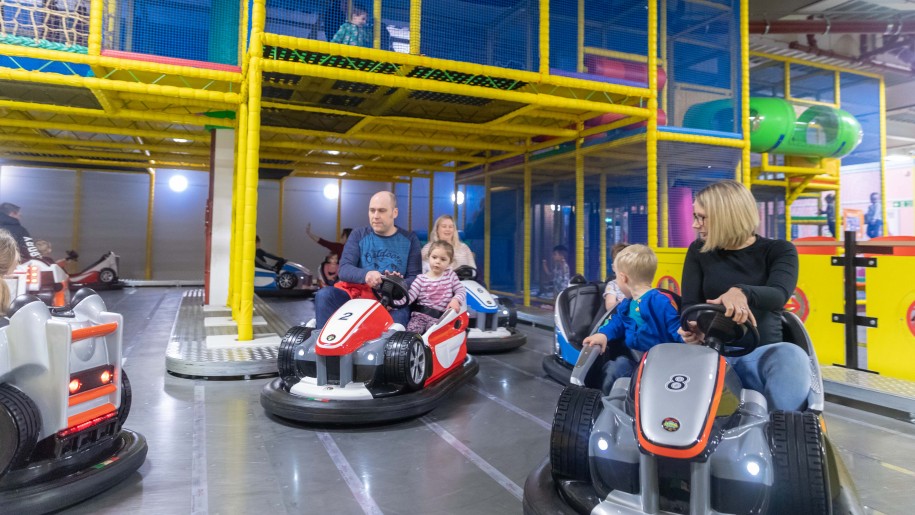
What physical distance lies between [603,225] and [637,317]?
4.57 m

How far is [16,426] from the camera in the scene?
5.75 ft

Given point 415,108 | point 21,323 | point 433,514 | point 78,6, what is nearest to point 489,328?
point 415,108

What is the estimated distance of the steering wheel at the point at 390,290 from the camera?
3.29 meters

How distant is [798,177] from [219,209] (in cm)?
862

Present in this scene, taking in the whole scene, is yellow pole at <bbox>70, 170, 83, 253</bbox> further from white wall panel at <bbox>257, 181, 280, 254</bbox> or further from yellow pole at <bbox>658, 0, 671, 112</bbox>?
yellow pole at <bbox>658, 0, 671, 112</bbox>

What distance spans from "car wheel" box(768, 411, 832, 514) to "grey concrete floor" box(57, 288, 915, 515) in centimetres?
85

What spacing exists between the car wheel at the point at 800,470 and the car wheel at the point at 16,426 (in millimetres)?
2143

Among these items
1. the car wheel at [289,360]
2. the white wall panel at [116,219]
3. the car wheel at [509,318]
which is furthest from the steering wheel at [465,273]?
the white wall panel at [116,219]

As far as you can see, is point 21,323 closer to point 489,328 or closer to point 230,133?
point 489,328

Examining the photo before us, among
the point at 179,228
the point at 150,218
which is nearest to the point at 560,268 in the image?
the point at 179,228

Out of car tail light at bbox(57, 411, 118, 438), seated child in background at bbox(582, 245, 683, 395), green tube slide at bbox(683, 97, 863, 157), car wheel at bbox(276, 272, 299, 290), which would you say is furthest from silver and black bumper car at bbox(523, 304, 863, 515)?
car wheel at bbox(276, 272, 299, 290)

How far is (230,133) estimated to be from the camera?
6.64 meters

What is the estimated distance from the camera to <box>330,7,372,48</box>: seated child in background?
171 inches

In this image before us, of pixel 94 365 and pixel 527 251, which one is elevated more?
pixel 527 251
